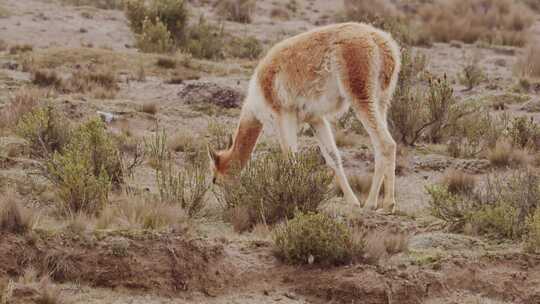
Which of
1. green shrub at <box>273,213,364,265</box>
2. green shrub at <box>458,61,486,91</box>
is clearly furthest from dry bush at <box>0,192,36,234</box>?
green shrub at <box>458,61,486,91</box>

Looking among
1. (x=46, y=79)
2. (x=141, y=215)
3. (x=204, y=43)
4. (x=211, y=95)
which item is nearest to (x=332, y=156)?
(x=141, y=215)

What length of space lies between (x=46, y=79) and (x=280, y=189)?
808 cm

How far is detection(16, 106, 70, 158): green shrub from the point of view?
950 cm

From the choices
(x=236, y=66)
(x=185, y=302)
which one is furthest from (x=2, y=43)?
(x=185, y=302)

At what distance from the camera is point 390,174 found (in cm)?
830

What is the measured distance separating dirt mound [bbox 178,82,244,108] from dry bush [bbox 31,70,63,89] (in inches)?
76.9

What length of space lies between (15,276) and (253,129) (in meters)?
3.45

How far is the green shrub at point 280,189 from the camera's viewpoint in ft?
25.6

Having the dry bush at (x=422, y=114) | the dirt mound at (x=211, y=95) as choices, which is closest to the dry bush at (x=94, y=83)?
the dirt mound at (x=211, y=95)

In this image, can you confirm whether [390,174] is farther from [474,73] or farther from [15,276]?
[474,73]

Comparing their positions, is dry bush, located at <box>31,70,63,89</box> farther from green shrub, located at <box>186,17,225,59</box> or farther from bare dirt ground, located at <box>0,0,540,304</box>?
bare dirt ground, located at <box>0,0,540,304</box>

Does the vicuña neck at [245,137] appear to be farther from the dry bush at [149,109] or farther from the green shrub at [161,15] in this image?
the green shrub at [161,15]

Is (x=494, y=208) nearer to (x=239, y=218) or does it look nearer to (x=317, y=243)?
(x=317, y=243)

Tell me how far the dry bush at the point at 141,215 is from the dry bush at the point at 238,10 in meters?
18.6
